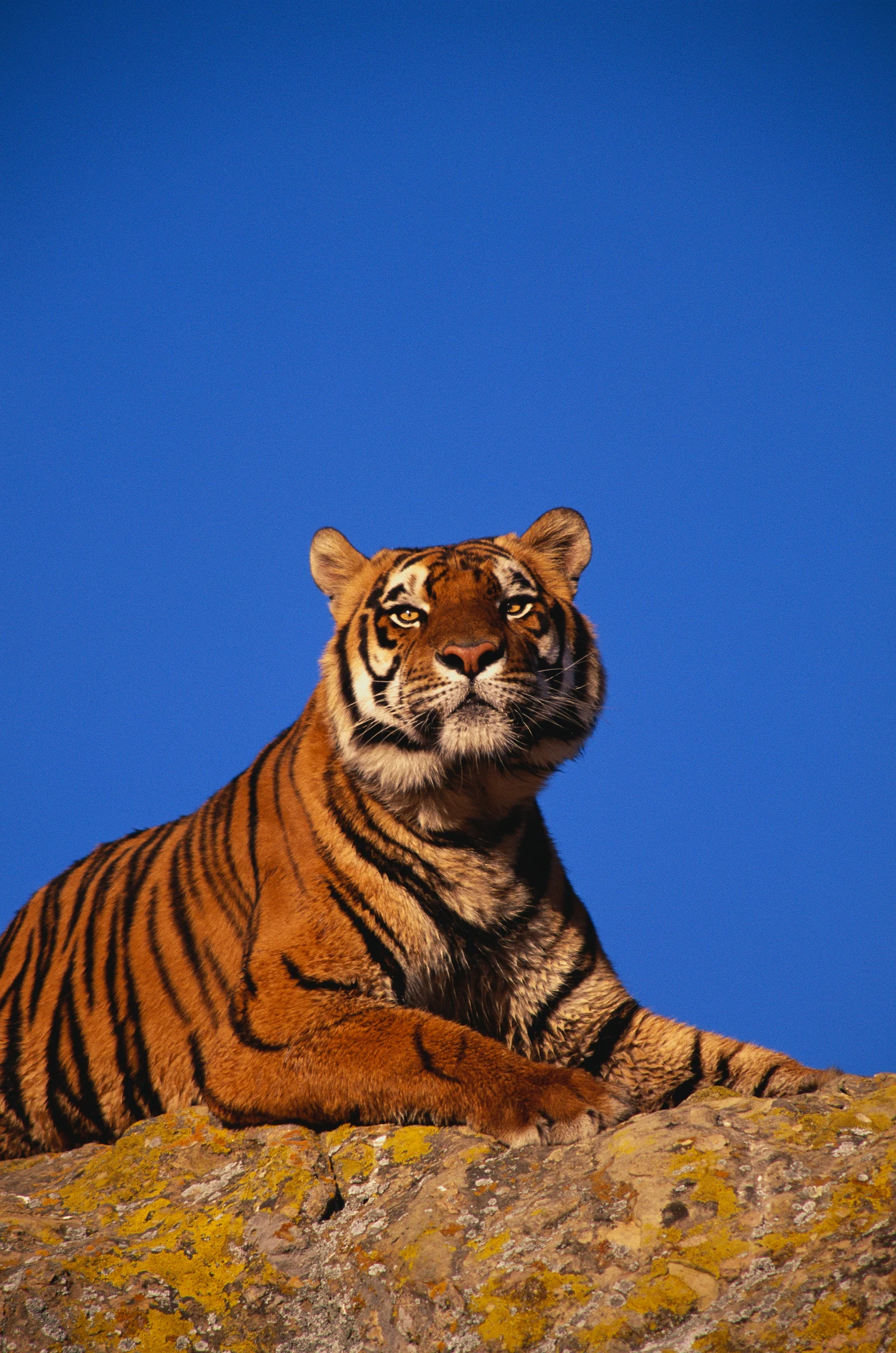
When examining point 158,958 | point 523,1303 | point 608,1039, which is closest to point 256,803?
point 158,958

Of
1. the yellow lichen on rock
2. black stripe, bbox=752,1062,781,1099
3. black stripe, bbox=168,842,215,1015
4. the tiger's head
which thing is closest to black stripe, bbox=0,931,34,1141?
black stripe, bbox=168,842,215,1015

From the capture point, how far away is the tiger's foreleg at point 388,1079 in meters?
3.27

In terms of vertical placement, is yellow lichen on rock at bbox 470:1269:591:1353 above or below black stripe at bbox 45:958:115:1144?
below

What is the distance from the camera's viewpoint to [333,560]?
4.96 m

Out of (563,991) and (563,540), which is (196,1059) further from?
(563,540)

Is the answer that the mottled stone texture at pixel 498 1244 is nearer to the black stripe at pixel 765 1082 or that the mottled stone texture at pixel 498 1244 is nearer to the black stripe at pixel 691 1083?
the black stripe at pixel 765 1082

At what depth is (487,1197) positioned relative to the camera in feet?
9.73

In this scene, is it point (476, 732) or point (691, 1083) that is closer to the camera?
point (476, 732)

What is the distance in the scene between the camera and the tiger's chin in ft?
12.9

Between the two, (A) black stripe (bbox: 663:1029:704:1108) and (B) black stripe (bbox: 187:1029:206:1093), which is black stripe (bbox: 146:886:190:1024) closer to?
(B) black stripe (bbox: 187:1029:206:1093)

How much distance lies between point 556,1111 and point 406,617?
73.9 inches

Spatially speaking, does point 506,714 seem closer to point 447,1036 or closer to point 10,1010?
point 447,1036

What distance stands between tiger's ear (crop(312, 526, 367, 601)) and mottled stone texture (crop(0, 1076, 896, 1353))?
228 centimetres

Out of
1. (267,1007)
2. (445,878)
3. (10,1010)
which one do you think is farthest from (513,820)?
(10,1010)
